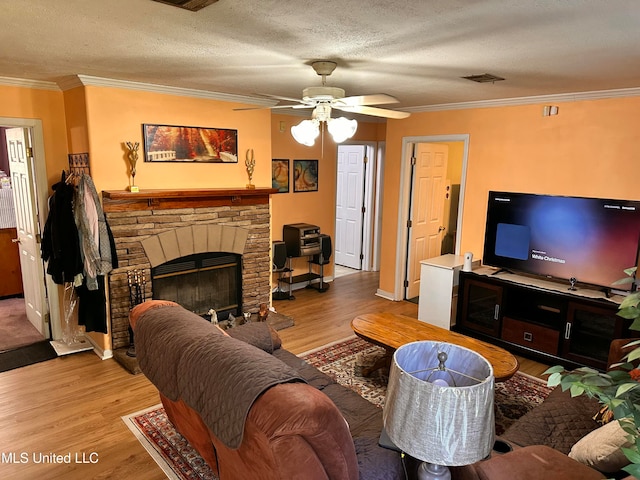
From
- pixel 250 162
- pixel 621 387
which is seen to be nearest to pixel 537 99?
pixel 250 162

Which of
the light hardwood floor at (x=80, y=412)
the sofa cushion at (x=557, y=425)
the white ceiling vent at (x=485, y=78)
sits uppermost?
the white ceiling vent at (x=485, y=78)

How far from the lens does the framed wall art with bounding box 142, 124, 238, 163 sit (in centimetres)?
396

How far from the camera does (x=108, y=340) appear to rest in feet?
12.8

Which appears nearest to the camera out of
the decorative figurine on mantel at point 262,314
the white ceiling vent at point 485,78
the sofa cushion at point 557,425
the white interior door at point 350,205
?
the sofa cushion at point 557,425

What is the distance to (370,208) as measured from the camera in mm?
6945

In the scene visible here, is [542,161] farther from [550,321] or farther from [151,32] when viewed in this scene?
[151,32]

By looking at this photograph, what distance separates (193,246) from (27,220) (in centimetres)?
156

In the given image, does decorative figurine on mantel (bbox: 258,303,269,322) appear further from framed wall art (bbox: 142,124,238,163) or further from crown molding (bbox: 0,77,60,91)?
crown molding (bbox: 0,77,60,91)

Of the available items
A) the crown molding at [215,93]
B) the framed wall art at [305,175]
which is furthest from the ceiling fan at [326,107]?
the framed wall art at [305,175]

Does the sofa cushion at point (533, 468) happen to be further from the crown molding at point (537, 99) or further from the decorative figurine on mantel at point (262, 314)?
the crown molding at point (537, 99)

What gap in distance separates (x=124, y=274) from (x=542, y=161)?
402 cm

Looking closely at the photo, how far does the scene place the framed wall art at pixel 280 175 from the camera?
221 inches

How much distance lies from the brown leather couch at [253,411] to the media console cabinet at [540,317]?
7.38ft

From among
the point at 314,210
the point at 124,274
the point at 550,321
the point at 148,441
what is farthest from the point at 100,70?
the point at 550,321
